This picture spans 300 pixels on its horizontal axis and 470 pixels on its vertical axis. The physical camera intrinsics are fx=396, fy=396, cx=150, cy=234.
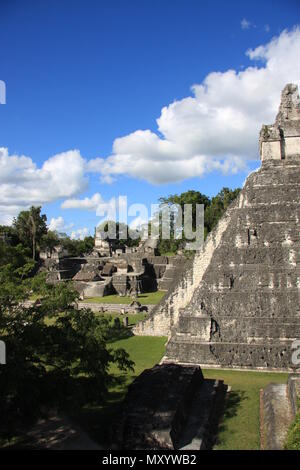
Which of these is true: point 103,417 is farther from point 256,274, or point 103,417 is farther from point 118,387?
point 256,274

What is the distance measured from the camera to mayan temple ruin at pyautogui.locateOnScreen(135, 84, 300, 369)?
14969 mm

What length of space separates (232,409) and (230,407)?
0.52ft

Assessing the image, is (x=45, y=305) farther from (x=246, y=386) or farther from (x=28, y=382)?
(x=246, y=386)

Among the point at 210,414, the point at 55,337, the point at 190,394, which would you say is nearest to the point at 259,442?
the point at 210,414

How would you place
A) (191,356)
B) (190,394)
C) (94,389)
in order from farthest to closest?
(191,356)
(190,394)
(94,389)

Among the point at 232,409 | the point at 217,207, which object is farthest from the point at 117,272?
the point at 232,409

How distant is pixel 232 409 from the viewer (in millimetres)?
11680

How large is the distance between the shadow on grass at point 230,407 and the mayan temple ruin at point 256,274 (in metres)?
2.24

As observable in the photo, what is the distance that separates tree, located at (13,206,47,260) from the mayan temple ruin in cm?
5431

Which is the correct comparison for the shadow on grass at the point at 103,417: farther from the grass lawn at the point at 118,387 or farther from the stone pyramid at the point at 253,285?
the stone pyramid at the point at 253,285

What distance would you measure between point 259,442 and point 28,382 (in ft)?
18.8

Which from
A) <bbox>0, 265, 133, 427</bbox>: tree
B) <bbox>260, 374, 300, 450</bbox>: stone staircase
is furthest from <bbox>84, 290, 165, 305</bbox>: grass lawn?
A: <bbox>0, 265, 133, 427</bbox>: tree

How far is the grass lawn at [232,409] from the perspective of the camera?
989cm

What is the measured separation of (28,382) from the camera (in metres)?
8.81
